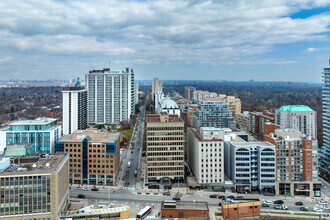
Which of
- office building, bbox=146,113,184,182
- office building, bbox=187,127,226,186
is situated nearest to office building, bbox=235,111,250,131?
office building, bbox=187,127,226,186

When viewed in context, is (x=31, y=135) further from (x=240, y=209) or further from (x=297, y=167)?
(x=297, y=167)

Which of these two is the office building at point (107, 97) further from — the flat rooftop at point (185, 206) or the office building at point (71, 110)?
the flat rooftop at point (185, 206)

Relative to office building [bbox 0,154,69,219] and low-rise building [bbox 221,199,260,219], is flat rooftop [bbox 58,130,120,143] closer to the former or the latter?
office building [bbox 0,154,69,219]

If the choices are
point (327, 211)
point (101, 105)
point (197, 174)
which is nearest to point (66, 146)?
point (197, 174)

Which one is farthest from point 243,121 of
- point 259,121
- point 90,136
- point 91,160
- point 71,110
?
point 91,160

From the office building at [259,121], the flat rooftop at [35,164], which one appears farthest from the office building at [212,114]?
the flat rooftop at [35,164]
